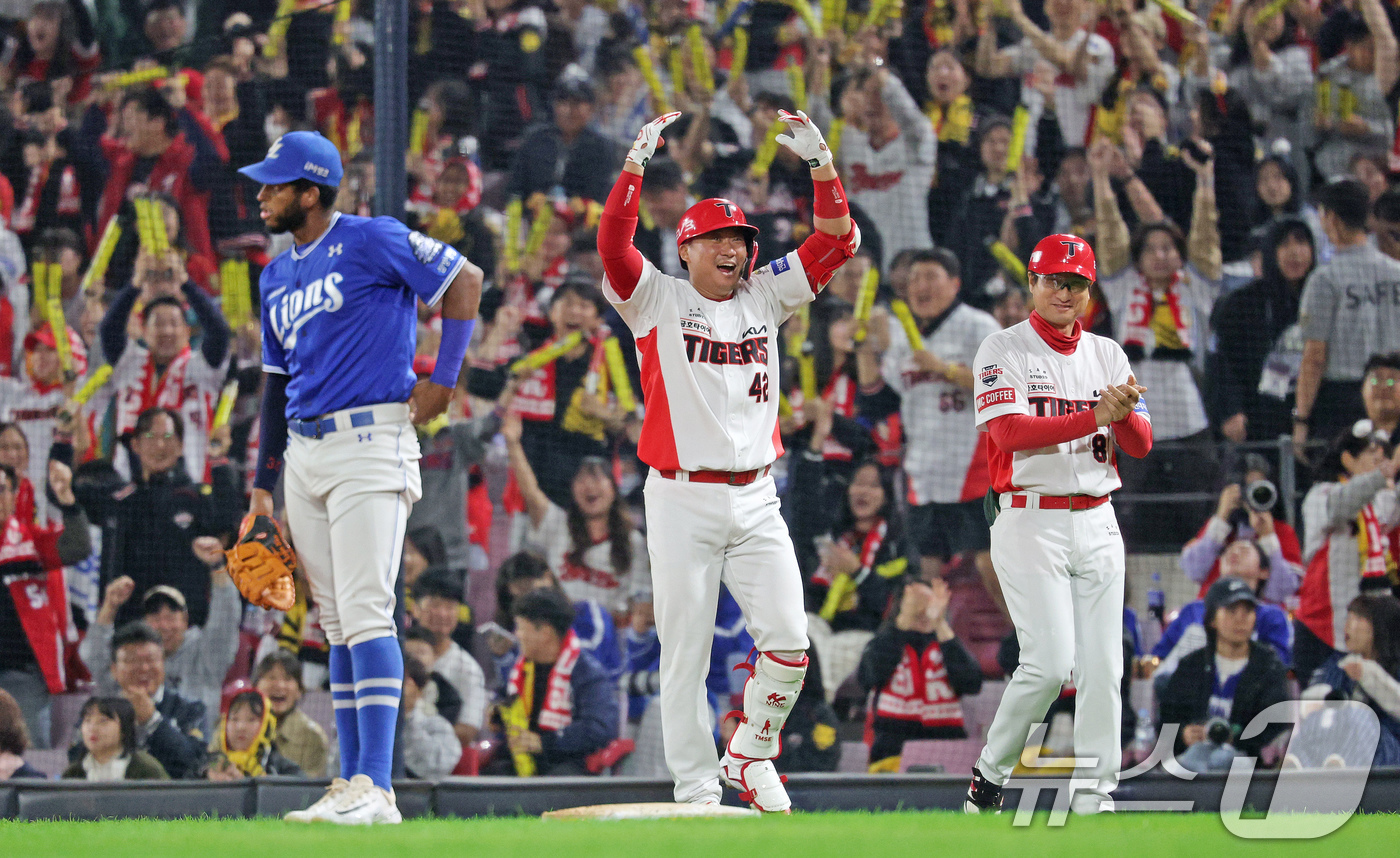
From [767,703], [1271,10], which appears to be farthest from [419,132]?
[1271,10]

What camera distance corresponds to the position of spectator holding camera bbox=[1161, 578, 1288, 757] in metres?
6.23

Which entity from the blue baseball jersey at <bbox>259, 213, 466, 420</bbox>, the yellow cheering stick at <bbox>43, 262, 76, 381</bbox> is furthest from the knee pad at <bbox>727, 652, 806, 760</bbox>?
the yellow cheering stick at <bbox>43, 262, 76, 381</bbox>

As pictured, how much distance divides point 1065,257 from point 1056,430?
583mm

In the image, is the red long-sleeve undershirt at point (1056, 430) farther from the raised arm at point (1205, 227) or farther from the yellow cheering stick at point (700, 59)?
the yellow cheering stick at point (700, 59)

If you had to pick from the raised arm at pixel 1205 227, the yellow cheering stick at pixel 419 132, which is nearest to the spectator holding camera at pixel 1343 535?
the raised arm at pixel 1205 227

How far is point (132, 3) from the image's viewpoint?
27.8 feet

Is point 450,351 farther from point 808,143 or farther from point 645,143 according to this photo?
point 808,143

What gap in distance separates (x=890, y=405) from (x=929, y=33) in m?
2.23

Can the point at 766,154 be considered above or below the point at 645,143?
above

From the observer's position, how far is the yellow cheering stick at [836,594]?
6.68m

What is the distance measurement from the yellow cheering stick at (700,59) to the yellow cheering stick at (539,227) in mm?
1133

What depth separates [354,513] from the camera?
401 centimetres

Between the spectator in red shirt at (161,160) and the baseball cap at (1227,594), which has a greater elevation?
the spectator in red shirt at (161,160)

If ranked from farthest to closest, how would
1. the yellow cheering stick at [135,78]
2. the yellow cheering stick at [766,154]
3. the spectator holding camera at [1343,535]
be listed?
the yellow cheering stick at [135,78], the yellow cheering stick at [766,154], the spectator holding camera at [1343,535]
